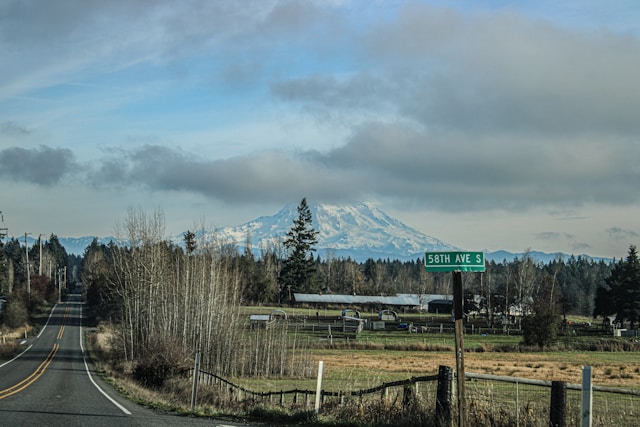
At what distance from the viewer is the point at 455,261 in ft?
38.4

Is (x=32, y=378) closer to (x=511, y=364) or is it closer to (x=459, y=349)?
(x=511, y=364)

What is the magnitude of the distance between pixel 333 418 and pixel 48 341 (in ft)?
223

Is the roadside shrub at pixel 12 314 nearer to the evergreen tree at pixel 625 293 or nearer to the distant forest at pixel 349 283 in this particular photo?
the distant forest at pixel 349 283

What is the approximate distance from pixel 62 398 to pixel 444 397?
1665 cm

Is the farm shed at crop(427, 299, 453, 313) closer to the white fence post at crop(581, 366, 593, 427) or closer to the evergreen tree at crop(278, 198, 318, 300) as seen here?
the evergreen tree at crop(278, 198, 318, 300)

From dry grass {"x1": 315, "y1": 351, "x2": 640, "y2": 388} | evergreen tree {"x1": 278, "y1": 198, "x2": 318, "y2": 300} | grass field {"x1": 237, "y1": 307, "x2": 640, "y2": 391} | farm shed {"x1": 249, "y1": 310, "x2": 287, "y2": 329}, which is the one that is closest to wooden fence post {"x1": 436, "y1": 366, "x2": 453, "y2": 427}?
grass field {"x1": 237, "y1": 307, "x2": 640, "y2": 391}

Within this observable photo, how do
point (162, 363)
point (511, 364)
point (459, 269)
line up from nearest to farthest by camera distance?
point (459, 269) → point (162, 363) → point (511, 364)

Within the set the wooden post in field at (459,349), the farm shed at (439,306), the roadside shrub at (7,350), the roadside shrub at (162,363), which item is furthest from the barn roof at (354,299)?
the wooden post in field at (459,349)

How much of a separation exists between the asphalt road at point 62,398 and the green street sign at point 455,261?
21.4 feet

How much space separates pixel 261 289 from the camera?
120188 millimetres

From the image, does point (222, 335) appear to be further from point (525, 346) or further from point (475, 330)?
point (475, 330)

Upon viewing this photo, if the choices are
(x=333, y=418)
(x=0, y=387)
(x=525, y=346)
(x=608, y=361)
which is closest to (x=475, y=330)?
(x=525, y=346)

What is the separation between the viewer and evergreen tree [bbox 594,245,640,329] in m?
88.2

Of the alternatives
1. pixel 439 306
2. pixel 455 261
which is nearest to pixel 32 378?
pixel 455 261
